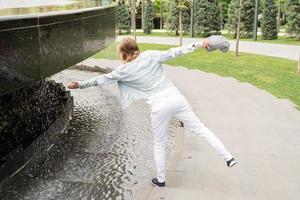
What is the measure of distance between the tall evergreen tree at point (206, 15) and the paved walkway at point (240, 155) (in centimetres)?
2209

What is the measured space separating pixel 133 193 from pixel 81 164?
1.34 meters

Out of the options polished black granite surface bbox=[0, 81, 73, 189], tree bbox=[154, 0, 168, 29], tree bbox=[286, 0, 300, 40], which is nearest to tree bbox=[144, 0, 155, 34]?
tree bbox=[154, 0, 168, 29]

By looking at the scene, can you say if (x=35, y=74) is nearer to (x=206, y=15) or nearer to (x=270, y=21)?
(x=270, y=21)

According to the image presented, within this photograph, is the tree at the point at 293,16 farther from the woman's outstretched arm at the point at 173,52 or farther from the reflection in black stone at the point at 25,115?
the woman's outstretched arm at the point at 173,52

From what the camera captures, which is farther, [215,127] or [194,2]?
[194,2]

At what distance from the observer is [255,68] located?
1596 centimetres

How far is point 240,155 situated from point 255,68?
964cm

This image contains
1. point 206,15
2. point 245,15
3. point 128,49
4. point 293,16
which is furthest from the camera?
point 206,15

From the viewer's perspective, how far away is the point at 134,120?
920 centimetres

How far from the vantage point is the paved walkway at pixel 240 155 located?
546cm

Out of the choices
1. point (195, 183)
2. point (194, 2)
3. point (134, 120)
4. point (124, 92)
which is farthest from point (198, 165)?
point (194, 2)

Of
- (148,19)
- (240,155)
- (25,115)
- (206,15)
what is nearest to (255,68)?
(240,155)

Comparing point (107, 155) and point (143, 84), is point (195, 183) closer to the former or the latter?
point (143, 84)

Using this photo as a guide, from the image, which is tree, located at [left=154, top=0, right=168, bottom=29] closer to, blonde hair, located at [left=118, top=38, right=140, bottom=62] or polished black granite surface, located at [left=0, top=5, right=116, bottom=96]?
polished black granite surface, located at [left=0, top=5, right=116, bottom=96]
